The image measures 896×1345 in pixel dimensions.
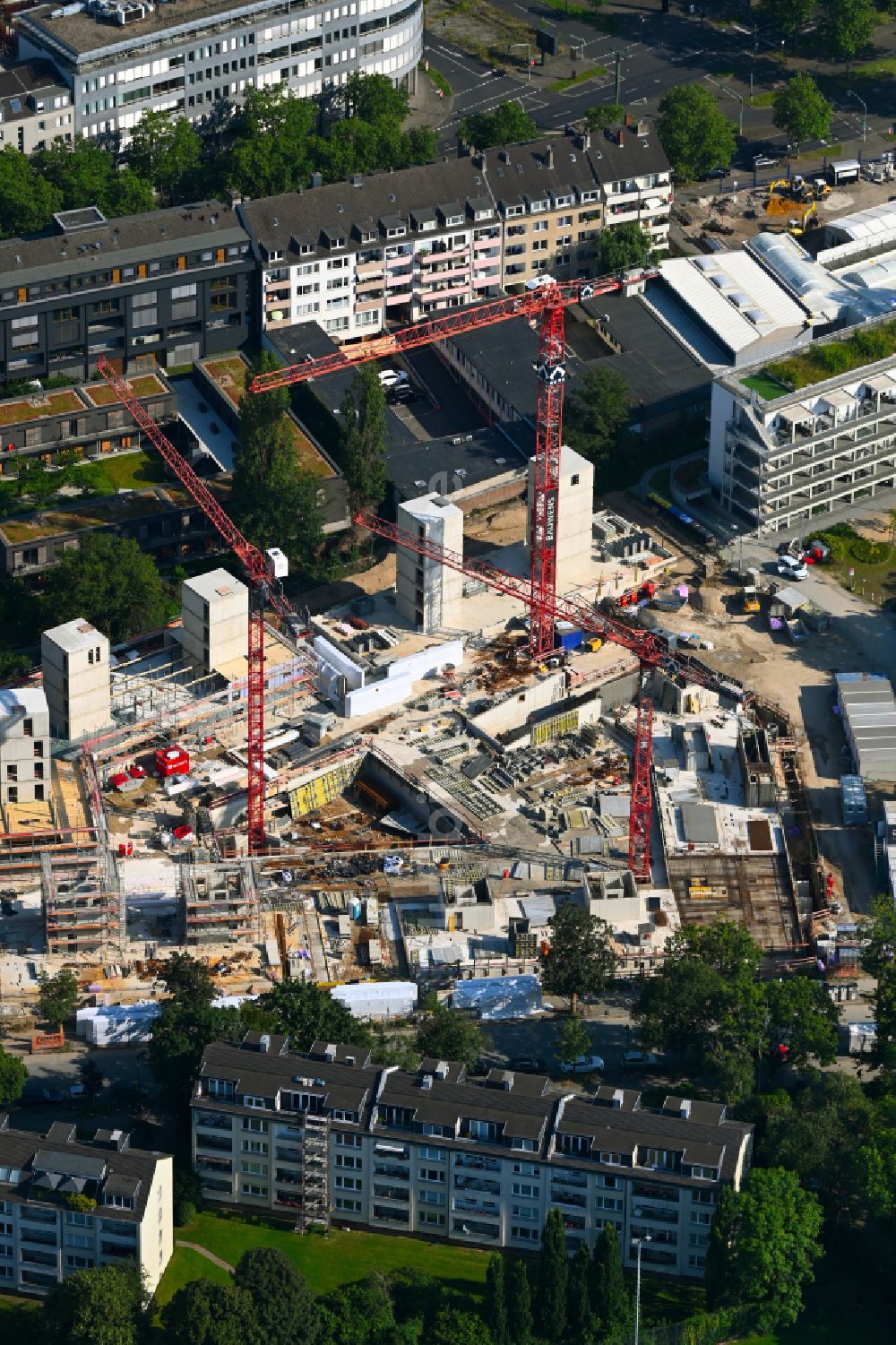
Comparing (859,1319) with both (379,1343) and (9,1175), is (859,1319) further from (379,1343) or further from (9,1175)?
(9,1175)

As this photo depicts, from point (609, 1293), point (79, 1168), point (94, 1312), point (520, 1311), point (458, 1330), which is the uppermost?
point (79, 1168)

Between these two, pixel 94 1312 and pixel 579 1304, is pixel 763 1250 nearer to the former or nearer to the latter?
pixel 579 1304

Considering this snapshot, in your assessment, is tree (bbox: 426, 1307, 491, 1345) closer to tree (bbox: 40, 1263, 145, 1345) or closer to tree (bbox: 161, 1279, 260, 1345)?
tree (bbox: 161, 1279, 260, 1345)

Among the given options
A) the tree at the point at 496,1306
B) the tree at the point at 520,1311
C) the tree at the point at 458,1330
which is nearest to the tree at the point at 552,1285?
the tree at the point at 520,1311

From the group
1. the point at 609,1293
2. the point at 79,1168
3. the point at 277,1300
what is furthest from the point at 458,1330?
the point at 79,1168

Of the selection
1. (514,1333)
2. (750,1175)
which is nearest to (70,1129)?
(514,1333)

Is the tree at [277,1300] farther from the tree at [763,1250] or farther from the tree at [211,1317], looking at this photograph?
the tree at [763,1250]
